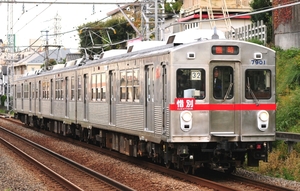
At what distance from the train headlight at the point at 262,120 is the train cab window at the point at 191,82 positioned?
121 centimetres

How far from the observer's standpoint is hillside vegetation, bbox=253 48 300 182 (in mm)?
14211

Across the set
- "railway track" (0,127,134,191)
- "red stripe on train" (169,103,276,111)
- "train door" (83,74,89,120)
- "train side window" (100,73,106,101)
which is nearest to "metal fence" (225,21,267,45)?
"train door" (83,74,89,120)

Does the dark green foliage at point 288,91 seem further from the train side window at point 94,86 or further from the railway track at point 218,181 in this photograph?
the train side window at point 94,86

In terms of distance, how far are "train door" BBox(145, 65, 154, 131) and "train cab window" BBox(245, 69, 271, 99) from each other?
219cm

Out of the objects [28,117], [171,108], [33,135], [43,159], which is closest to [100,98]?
[43,159]

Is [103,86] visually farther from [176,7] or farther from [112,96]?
[176,7]

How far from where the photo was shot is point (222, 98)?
13.1 meters

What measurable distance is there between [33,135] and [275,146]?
1546 centimetres

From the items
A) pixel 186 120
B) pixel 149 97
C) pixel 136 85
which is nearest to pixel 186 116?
pixel 186 120

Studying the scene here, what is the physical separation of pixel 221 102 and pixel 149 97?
6.92 feet

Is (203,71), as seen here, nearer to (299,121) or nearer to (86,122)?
(299,121)

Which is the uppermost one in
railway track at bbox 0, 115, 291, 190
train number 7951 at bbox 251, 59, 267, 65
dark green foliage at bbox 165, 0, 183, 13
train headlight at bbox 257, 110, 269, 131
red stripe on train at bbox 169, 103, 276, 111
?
dark green foliage at bbox 165, 0, 183, 13

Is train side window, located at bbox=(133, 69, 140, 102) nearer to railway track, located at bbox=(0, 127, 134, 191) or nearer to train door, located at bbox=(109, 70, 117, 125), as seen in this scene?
train door, located at bbox=(109, 70, 117, 125)

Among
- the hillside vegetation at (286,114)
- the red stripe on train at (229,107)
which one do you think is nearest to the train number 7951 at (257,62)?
the red stripe on train at (229,107)
